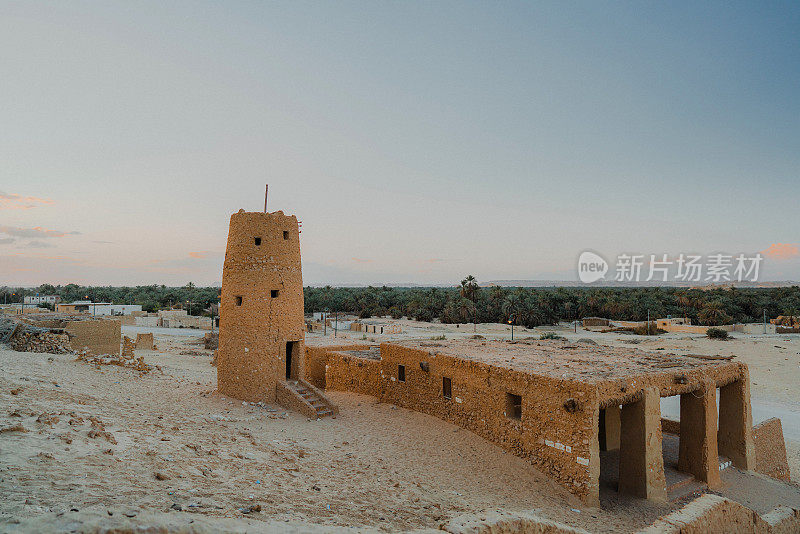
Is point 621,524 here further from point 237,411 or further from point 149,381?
point 149,381

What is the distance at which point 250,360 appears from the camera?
1532cm

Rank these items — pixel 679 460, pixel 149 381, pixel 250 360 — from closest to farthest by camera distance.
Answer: pixel 679 460, pixel 250 360, pixel 149 381

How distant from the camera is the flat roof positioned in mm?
11828

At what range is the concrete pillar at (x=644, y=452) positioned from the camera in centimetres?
1079

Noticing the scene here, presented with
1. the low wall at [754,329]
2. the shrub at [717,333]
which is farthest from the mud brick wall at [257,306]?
the low wall at [754,329]

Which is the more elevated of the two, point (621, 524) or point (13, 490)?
point (13, 490)

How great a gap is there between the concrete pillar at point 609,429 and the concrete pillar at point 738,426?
3.12 meters

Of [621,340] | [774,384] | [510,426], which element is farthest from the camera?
[621,340]

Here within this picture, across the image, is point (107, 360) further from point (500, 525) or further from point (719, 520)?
point (719, 520)

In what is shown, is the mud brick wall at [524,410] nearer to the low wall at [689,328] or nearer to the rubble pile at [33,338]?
the rubble pile at [33,338]

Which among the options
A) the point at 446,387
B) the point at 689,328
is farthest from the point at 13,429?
the point at 689,328

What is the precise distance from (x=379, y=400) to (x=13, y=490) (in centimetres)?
1293

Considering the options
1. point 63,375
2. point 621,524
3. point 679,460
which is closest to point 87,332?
point 63,375

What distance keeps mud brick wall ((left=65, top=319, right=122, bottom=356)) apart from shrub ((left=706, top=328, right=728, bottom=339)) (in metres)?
53.3
